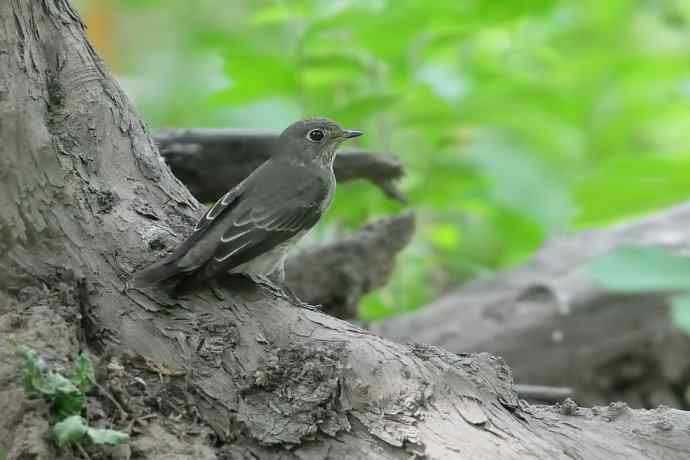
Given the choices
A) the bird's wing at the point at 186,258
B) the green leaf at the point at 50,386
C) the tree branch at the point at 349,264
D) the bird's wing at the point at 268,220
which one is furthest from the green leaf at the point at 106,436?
the tree branch at the point at 349,264

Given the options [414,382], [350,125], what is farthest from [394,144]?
[414,382]

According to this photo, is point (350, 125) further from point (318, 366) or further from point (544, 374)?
point (318, 366)

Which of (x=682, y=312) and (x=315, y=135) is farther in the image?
(x=315, y=135)

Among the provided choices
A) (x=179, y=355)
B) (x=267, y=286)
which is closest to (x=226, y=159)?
(x=267, y=286)

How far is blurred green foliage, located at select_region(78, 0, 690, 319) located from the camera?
606 cm

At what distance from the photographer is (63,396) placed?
2740 millimetres

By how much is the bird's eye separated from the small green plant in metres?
2.21

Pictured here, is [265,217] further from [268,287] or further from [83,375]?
[83,375]

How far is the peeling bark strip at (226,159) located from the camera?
509 cm

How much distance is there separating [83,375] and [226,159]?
2.58 metres

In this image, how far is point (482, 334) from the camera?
5898 millimetres

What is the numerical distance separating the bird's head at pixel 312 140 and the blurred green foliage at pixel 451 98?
0.86 m

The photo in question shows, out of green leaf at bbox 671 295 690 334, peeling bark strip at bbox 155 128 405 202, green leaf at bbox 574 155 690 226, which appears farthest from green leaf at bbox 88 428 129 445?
green leaf at bbox 574 155 690 226

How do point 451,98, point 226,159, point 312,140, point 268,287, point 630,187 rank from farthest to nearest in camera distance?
1. point 451,98
2. point 630,187
3. point 226,159
4. point 312,140
5. point 268,287
